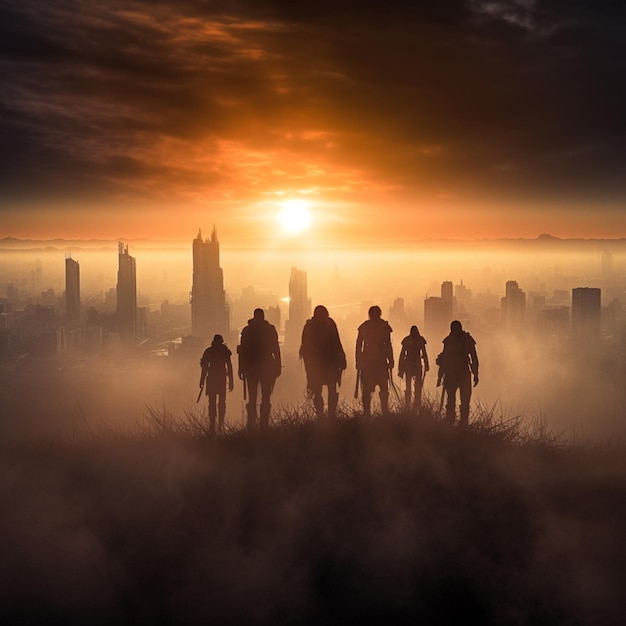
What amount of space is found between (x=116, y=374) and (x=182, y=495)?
134 metres

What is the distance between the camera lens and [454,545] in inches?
431

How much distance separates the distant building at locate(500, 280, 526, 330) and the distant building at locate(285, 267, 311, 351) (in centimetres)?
5266

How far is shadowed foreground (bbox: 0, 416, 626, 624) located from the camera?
980 cm

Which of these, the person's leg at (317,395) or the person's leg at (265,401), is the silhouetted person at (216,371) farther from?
the person's leg at (317,395)

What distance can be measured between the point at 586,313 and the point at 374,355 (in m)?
160

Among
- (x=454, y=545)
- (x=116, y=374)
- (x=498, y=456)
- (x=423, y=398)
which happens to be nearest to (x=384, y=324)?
(x=423, y=398)

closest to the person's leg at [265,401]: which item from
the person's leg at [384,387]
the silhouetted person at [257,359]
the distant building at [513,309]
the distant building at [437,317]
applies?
the silhouetted person at [257,359]

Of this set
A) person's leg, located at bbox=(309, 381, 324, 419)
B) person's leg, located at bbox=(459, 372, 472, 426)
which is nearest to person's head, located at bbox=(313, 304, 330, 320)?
person's leg, located at bbox=(309, 381, 324, 419)

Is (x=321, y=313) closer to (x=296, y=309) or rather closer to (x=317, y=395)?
(x=317, y=395)

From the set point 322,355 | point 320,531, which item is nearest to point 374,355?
Result: point 322,355

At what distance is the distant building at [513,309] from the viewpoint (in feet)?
577

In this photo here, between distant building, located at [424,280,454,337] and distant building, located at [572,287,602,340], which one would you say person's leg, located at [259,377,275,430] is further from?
distant building, located at [572,287,602,340]

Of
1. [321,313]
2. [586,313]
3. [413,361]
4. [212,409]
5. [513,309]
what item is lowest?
[586,313]

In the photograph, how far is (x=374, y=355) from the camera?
16.5 metres
